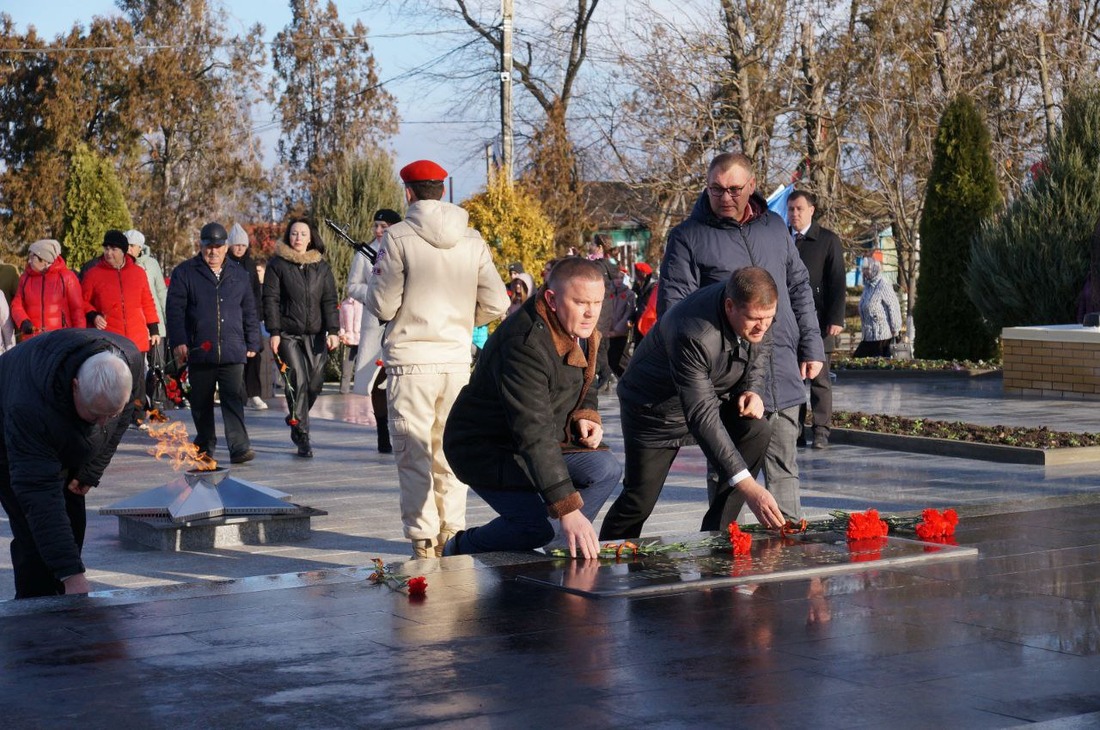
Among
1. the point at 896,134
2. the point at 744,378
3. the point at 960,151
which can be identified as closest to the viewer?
the point at 744,378

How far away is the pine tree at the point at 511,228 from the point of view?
24828 millimetres

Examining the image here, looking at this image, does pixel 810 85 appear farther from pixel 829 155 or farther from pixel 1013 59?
pixel 1013 59

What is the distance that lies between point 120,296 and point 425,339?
637 cm

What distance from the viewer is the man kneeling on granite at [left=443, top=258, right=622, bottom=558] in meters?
6.14

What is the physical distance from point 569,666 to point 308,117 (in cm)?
4462

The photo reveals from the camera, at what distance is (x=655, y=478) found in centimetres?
698

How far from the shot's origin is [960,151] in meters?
22.6

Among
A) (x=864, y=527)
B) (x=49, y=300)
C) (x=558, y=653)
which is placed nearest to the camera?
(x=558, y=653)

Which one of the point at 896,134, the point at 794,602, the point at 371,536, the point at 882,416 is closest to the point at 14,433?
the point at 794,602

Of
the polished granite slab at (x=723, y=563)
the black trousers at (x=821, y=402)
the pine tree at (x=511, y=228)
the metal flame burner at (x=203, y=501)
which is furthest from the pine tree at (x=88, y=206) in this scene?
the polished granite slab at (x=723, y=563)

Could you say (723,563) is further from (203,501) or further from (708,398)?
(203,501)

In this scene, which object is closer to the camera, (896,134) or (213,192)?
(896,134)

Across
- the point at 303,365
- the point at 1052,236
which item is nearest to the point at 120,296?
the point at 303,365

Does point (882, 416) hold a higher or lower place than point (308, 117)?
lower
